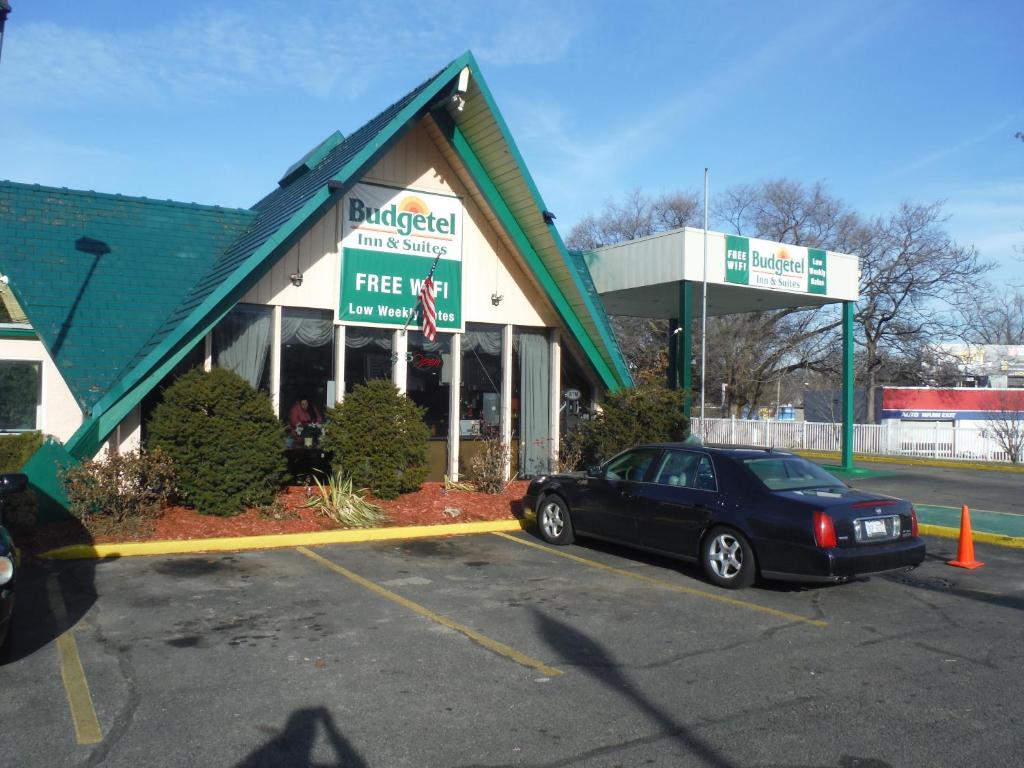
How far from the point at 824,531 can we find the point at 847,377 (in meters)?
14.0

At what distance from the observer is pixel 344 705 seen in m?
5.41

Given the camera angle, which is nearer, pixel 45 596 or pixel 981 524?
pixel 45 596

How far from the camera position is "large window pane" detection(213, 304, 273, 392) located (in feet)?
43.2

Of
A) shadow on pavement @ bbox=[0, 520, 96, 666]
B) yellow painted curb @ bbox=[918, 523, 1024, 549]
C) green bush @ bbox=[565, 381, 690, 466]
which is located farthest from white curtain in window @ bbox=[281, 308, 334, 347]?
yellow painted curb @ bbox=[918, 523, 1024, 549]

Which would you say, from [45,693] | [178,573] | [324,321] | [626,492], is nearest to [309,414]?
[324,321]

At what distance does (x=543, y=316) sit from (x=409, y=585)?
814 cm

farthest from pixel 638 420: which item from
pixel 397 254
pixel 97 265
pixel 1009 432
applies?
pixel 1009 432

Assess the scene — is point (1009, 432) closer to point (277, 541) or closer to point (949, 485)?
point (949, 485)

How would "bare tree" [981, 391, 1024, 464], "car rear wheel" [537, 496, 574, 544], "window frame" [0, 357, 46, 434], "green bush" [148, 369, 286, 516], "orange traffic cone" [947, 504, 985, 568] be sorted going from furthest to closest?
1. "bare tree" [981, 391, 1024, 464]
2. "window frame" [0, 357, 46, 434]
3. "green bush" [148, 369, 286, 516]
4. "car rear wheel" [537, 496, 574, 544]
5. "orange traffic cone" [947, 504, 985, 568]

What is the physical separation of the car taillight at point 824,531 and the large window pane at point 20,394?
13846 millimetres

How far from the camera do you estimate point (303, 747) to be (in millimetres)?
4781

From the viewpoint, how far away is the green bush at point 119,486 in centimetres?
1057

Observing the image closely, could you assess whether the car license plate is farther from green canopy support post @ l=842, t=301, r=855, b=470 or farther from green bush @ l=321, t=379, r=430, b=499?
green canopy support post @ l=842, t=301, r=855, b=470

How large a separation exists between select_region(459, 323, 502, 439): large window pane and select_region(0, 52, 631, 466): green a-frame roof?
1.38 metres
